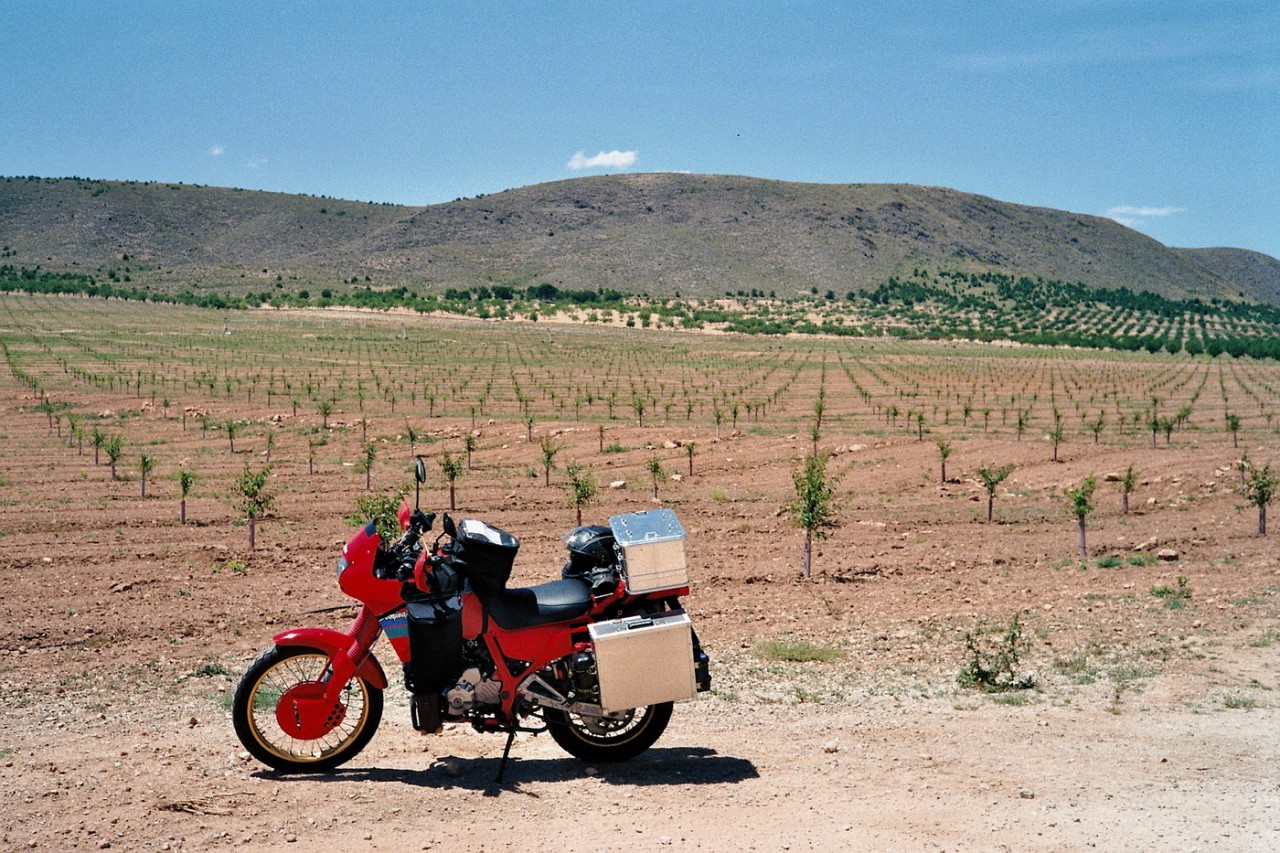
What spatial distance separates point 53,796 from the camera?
6293mm

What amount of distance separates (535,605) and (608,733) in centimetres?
106

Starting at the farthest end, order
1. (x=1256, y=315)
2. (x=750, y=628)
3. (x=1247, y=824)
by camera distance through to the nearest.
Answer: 1. (x=1256, y=315)
2. (x=750, y=628)
3. (x=1247, y=824)

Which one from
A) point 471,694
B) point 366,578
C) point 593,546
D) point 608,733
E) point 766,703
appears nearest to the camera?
point 366,578

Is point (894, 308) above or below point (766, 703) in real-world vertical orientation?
above

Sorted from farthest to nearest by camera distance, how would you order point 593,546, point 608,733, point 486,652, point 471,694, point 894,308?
point 894,308 → point 593,546 → point 608,733 → point 486,652 → point 471,694

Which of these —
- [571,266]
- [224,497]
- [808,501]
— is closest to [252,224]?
[571,266]

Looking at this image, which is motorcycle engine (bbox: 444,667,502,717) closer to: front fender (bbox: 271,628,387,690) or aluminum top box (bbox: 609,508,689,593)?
front fender (bbox: 271,628,387,690)

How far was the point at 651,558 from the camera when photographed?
7062 mm

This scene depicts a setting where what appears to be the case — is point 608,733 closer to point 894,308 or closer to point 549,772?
point 549,772

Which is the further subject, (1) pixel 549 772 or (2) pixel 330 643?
(1) pixel 549 772

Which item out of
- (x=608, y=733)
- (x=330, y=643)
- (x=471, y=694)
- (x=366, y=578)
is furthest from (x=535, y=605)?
(x=330, y=643)

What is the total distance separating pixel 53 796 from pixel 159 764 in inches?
27.4

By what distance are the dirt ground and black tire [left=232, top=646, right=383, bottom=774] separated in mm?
209

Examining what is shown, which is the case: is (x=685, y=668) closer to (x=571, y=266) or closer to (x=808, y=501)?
(x=808, y=501)
